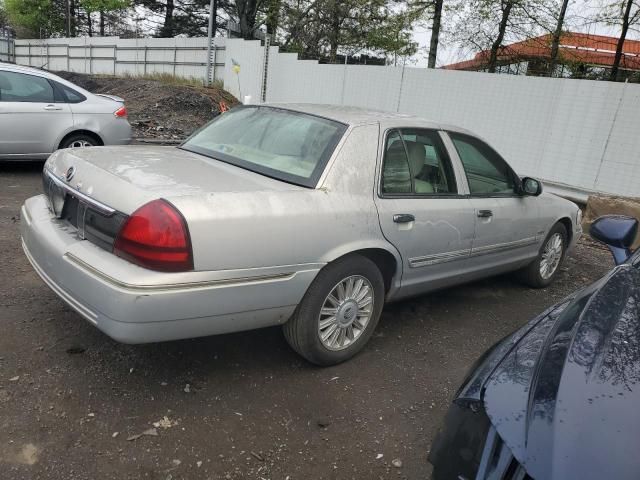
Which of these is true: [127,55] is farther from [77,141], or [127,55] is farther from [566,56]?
[77,141]

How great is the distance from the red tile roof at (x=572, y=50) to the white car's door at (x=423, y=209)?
14.5 meters

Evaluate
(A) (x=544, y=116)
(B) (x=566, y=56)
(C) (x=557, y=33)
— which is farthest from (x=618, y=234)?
(B) (x=566, y=56)

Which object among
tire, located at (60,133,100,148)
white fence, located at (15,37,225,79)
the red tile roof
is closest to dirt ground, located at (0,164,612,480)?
tire, located at (60,133,100,148)

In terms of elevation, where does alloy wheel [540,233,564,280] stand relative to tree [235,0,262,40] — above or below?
below

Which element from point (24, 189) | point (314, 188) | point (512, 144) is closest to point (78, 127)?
point (24, 189)

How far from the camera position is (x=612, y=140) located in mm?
9156

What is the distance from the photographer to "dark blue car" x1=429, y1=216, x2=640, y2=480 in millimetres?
1462

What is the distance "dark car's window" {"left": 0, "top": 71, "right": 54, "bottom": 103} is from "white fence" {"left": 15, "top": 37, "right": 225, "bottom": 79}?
51.3ft

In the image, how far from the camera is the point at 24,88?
7.50 meters

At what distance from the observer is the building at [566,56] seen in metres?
16.9

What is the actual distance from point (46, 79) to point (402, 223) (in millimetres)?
6342

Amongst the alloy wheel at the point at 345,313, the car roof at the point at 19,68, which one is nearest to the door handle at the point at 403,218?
the alloy wheel at the point at 345,313

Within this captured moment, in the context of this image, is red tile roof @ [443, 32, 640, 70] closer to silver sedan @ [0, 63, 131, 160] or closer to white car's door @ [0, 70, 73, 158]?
silver sedan @ [0, 63, 131, 160]

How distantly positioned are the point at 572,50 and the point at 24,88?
1625 cm
